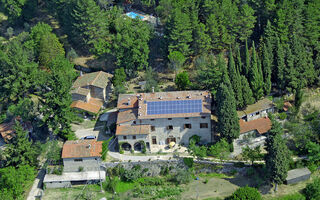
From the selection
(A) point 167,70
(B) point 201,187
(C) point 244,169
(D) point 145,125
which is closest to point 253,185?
(C) point 244,169

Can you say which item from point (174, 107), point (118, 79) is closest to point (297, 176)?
point (174, 107)

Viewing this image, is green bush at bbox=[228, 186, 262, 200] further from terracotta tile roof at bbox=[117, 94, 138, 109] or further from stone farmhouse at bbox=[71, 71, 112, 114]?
stone farmhouse at bbox=[71, 71, 112, 114]

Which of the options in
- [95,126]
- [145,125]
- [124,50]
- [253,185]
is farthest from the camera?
[124,50]

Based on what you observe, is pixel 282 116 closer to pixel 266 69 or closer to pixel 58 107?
pixel 266 69

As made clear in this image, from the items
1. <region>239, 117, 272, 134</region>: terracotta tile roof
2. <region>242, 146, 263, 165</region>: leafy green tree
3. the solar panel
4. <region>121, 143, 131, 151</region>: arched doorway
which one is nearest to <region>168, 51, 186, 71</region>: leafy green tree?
the solar panel

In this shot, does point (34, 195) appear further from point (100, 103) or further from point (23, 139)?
point (100, 103)
